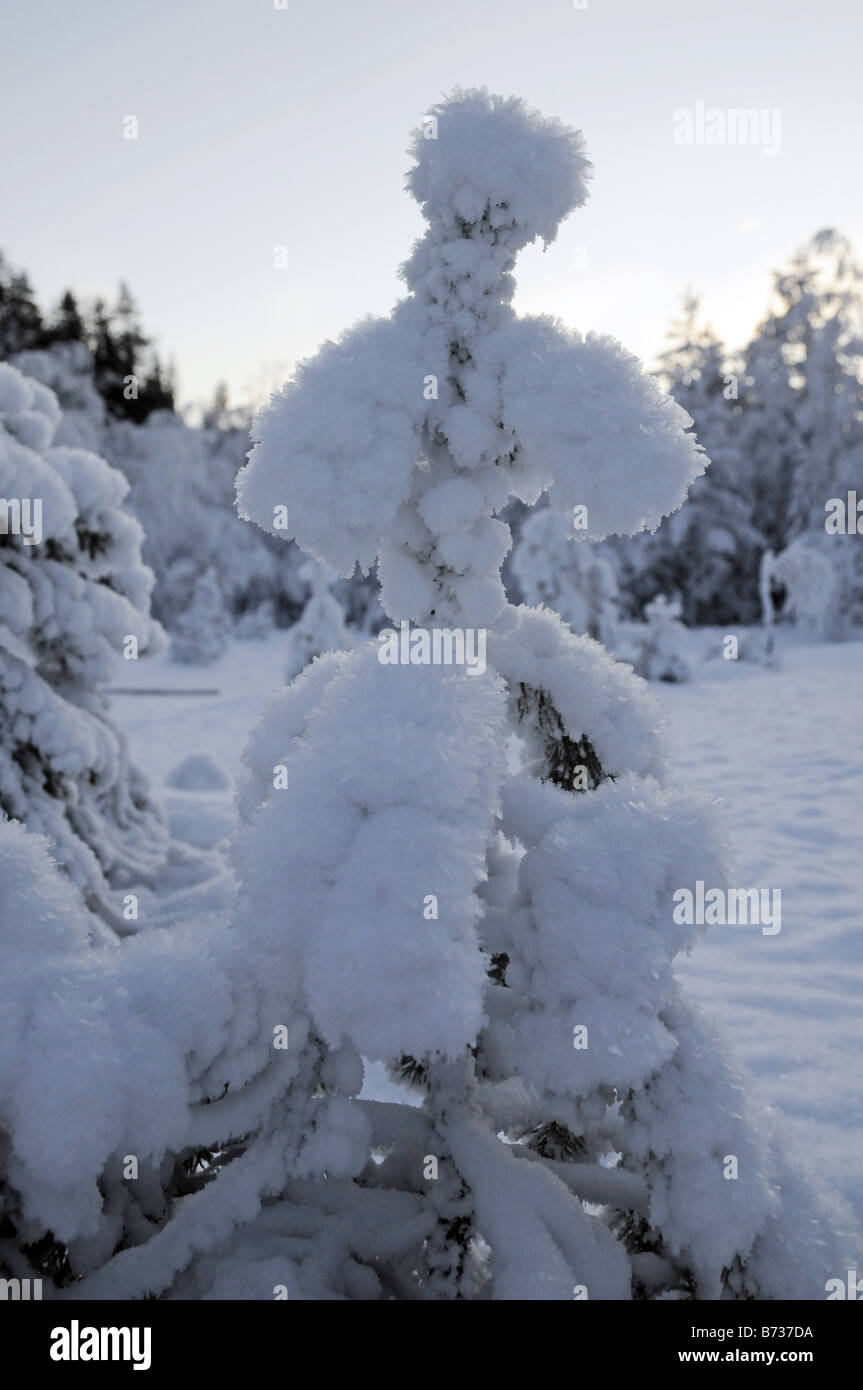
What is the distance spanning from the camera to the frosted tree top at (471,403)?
1.86 metres

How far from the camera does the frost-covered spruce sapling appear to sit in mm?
1609

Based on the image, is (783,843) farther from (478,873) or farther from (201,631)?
(201,631)

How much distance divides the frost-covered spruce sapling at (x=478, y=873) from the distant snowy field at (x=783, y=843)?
0.28m

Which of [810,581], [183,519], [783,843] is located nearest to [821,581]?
[810,581]

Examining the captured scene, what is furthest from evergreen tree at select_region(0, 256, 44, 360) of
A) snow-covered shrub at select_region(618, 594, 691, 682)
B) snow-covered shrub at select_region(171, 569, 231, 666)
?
snow-covered shrub at select_region(618, 594, 691, 682)

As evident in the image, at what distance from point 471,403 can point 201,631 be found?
76.7 ft

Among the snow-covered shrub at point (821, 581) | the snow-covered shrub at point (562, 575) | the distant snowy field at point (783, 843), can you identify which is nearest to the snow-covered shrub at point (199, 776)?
the distant snowy field at point (783, 843)

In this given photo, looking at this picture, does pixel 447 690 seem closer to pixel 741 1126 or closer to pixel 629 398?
pixel 629 398

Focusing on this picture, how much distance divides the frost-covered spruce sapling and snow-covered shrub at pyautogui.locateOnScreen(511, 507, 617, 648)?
65.8 feet

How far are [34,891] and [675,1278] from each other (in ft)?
4.85

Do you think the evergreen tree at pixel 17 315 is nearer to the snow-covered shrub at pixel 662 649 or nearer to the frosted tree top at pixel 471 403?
the snow-covered shrub at pixel 662 649

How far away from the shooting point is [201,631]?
24.5 meters
